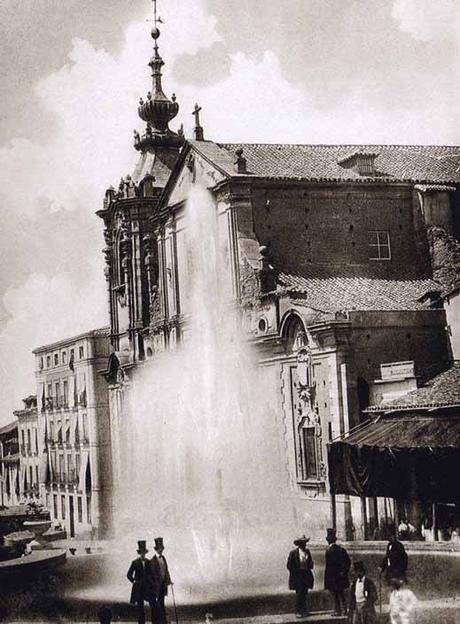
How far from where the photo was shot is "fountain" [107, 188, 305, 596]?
90.8 ft

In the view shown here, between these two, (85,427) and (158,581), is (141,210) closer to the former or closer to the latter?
(85,427)

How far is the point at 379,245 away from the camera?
3250cm

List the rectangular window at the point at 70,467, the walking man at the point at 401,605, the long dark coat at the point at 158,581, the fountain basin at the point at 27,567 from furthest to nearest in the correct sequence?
the rectangular window at the point at 70,467
the fountain basin at the point at 27,567
the long dark coat at the point at 158,581
the walking man at the point at 401,605

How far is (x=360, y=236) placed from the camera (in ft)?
106

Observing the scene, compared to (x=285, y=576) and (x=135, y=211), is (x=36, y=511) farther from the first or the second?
(x=285, y=576)

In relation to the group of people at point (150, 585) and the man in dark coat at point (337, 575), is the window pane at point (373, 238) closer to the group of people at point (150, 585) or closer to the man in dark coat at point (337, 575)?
the man in dark coat at point (337, 575)

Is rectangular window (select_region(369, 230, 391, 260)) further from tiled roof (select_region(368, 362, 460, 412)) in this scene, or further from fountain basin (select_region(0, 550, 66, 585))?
fountain basin (select_region(0, 550, 66, 585))

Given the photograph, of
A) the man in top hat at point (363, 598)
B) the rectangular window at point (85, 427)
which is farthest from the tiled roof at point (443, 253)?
the rectangular window at point (85, 427)

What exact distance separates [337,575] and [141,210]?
96.1 feet

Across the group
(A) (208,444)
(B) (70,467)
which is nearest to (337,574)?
(A) (208,444)

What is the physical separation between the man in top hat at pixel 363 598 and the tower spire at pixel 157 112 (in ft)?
104

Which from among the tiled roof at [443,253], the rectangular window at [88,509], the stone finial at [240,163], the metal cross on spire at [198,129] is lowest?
the rectangular window at [88,509]

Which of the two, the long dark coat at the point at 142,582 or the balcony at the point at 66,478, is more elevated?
the balcony at the point at 66,478

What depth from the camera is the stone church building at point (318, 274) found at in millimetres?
26328
